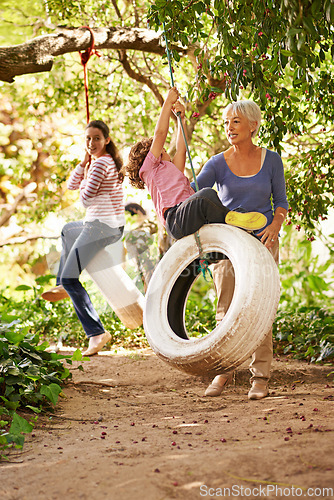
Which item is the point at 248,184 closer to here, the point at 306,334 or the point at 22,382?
the point at 22,382

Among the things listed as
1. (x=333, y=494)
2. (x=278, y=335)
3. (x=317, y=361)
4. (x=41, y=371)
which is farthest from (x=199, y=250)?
(x=278, y=335)

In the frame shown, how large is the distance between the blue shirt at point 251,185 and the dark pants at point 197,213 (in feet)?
1.05

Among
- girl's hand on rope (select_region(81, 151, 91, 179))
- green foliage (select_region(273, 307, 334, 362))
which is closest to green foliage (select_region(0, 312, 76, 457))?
girl's hand on rope (select_region(81, 151, 91, 179))

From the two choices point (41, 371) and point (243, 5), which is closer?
point (243, 5)

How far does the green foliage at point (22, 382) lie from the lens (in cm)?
233

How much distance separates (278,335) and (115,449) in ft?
8.80

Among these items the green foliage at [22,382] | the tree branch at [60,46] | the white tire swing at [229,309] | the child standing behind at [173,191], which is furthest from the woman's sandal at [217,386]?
the tree branch at [60,46]

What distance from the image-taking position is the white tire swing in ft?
7.64

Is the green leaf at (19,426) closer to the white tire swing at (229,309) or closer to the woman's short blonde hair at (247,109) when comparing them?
the white tire swing at (229,309)

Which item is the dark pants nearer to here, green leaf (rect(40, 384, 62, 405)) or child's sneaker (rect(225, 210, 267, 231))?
child's sneaker (rect(225, 210, 267, 231))

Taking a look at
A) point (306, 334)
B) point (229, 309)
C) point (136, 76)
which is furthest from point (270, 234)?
point (136, 76)

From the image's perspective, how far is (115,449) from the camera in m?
2.11

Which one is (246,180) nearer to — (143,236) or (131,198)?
(143,236)

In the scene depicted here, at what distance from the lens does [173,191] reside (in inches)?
111
